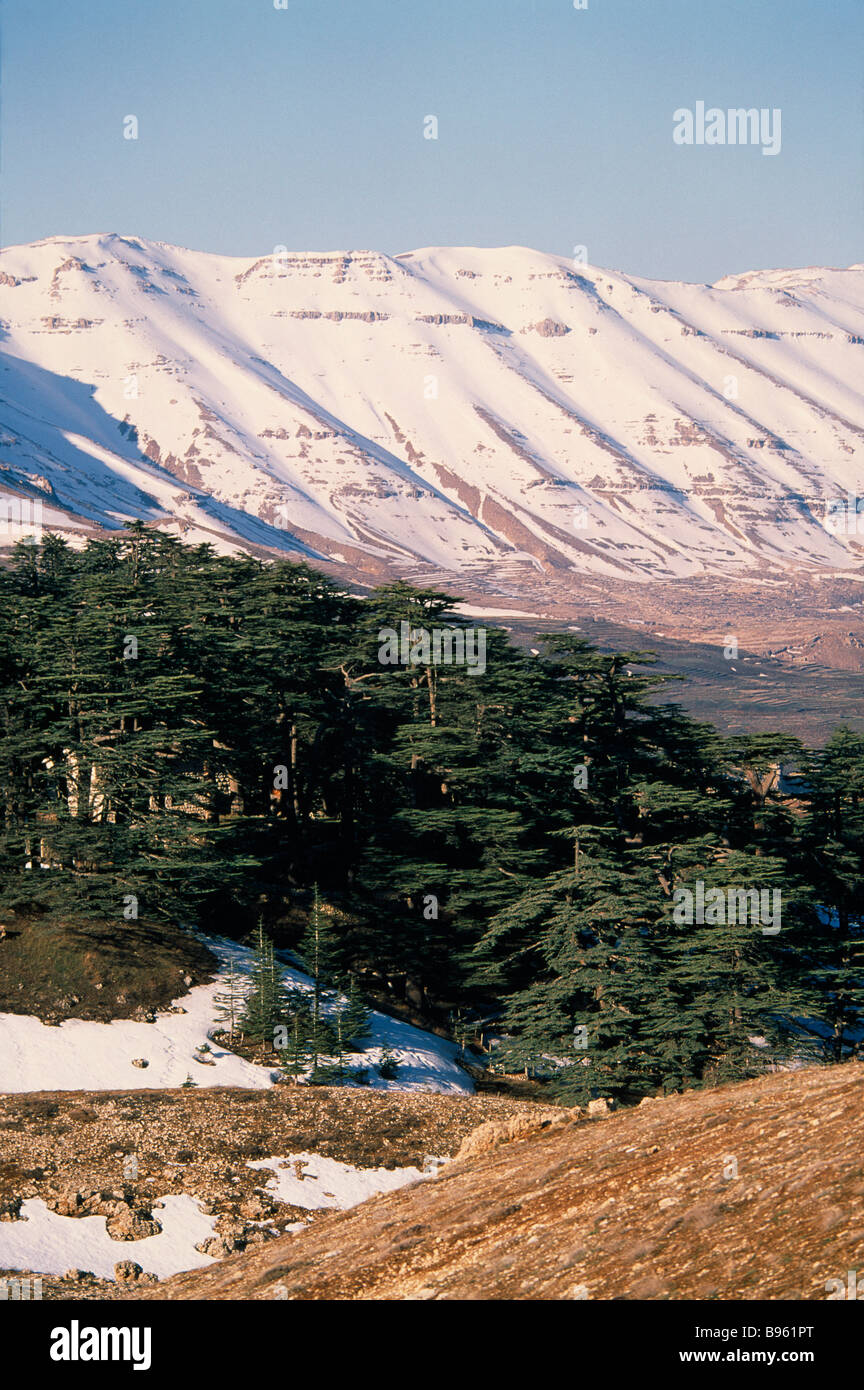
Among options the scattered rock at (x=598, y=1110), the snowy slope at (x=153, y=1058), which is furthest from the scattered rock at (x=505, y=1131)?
the snowy slope at (x=153, y=1058)

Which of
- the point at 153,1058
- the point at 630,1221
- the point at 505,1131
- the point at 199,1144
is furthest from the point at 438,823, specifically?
A: the point at 630,1221

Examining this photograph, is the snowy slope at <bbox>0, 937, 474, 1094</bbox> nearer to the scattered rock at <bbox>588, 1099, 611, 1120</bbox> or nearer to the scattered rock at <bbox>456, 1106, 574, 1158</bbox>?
the scattered rock at <bbox>456, 1106, 574, 1158</bbox>

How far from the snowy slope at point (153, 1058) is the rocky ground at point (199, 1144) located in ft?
5.41

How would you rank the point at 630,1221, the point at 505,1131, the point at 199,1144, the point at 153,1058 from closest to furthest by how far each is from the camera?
1. the point at 630,1221
2. the point at 505,1131
3. the point at 199,1144
4. the point at 153,1058

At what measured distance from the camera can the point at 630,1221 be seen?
17.0 meters

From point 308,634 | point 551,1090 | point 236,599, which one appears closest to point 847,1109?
point 551,1090

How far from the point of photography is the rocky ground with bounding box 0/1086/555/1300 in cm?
2691

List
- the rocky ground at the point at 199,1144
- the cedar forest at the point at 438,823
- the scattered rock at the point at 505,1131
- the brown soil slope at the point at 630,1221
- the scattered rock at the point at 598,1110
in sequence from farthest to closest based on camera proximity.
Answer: the cedar forest at the point at 438,823
the rocky ground at the point at 199,1144
the scattered rock at the point at 598,1110
the scattered rock at the point at 505,1131
the brown soil slope at the point at 630,1221

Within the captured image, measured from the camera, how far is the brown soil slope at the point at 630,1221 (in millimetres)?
14742

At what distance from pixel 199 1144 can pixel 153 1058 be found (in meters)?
8.00

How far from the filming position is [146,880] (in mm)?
46406

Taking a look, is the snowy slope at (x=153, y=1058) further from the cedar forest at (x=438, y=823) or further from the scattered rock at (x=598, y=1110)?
the scattered rock at (x=598, y=1110)

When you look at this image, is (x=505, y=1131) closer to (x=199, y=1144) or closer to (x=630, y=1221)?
(x=630, y=1221)

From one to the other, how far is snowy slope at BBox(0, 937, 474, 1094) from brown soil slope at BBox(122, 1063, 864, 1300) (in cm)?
1524
